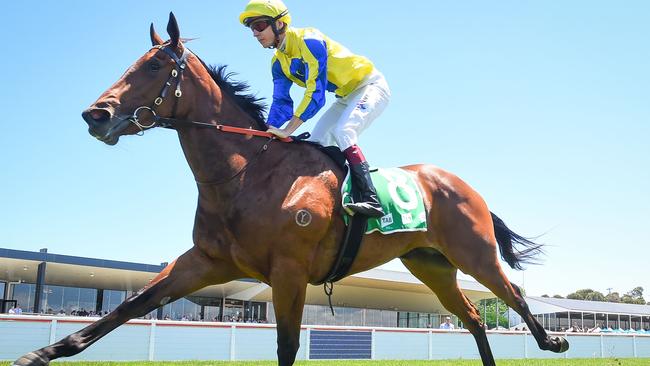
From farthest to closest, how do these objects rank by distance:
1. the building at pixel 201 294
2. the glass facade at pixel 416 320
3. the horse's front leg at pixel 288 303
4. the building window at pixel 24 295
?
the glass facade at pixel 416 320 → the building window at pixel 24 295 → the building at pixel 201 294 → the horse's front leg at pixel 288 303

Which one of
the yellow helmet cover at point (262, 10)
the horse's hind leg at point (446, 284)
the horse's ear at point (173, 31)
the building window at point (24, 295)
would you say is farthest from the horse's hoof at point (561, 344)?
the building window at point (24, 295)

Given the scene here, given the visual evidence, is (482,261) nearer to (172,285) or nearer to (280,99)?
(280,99)

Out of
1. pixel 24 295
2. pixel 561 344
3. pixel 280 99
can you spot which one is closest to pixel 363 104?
pixel 280 99

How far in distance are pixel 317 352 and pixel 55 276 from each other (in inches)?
949

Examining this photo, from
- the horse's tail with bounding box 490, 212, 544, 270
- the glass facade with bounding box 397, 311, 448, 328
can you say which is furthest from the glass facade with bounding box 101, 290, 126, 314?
the horse's tail with bounding box 490, 212, 544, 270

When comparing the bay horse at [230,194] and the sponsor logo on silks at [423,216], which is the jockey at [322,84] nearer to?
the bay horse at [230,194]

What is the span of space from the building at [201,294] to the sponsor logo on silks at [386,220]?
2595cm

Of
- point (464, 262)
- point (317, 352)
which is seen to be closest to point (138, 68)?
point (464, 262)

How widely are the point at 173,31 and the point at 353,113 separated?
1.70m

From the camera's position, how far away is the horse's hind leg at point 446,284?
21.2 ft

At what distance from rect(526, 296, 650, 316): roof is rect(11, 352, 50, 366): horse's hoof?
57879 millimetres

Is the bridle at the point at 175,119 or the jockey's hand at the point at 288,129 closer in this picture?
Result: the bridle at the point at 175,119

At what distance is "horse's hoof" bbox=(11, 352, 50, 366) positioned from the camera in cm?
400

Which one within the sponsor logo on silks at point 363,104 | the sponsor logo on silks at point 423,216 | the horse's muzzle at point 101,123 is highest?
the sponsor logo on silks at point 363,104
